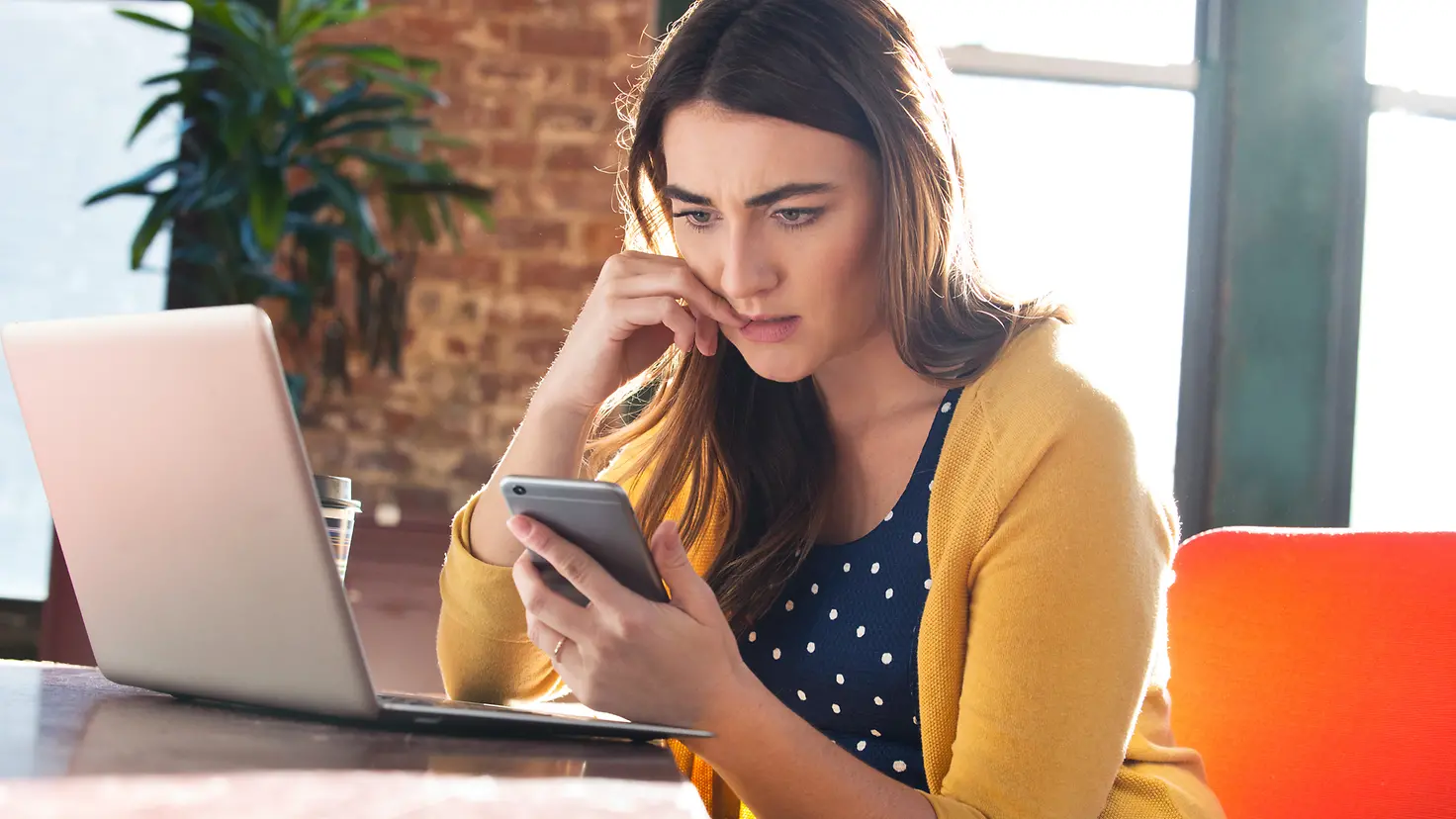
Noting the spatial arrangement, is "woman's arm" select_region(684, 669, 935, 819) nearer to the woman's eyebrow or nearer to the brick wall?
the woman's eyebrow

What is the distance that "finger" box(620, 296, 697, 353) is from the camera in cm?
134

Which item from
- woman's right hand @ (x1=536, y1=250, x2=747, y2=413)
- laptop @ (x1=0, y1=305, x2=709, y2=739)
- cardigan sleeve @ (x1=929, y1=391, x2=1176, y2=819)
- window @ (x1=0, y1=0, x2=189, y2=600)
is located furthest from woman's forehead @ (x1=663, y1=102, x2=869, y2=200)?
window @ (x1=0, y1=0, x2=189, y2=600)

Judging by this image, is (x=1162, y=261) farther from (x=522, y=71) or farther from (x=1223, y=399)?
(x=522, y=71)

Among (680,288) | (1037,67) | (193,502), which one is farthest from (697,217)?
(1037,67)

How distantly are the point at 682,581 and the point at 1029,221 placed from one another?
2307 millimetres

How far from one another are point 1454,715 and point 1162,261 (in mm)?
2203

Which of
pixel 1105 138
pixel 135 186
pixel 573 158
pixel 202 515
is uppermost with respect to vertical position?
pixel 1105 138

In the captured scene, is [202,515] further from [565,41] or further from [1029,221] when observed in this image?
[1029,221]

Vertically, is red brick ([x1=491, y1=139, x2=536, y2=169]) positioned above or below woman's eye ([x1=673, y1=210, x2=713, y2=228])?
above

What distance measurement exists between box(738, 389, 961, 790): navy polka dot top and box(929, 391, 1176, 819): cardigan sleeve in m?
0.13

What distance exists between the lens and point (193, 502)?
771 mm

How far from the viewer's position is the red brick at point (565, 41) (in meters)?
2.93

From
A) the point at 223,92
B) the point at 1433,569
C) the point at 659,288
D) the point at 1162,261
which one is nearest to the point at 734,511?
the point at 659,288

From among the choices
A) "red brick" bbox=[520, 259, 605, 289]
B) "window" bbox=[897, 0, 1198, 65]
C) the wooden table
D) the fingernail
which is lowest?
the wooden table
